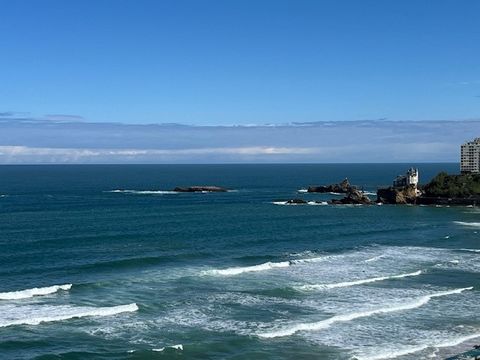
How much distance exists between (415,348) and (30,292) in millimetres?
22883

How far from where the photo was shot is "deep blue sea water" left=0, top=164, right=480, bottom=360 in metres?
30.9

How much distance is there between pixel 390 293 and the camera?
41500 millimetres

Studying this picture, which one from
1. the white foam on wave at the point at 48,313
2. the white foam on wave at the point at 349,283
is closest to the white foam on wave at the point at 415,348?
the white foam on wave at the point at 349,283

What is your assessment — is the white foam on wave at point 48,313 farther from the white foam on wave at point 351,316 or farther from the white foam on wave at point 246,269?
the white foam on wave at point 246,269

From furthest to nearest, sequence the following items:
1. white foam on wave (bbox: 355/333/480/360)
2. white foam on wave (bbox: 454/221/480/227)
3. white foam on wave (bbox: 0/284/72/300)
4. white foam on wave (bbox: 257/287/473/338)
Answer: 1. white foam on wave (bbox: 454/221/480/227)
2. white foam on wave (bbox: 0/284/72/300)
3. white foam on wave (bbox: 257/287/473/338)
4. white foam on wave (bbox: 355/333/480/360)

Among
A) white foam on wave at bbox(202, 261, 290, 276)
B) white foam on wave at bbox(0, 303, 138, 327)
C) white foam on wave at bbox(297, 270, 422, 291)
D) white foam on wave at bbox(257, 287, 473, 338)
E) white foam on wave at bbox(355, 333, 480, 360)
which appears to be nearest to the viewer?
white foam on wave at bbox(355, 333, 480, 360)

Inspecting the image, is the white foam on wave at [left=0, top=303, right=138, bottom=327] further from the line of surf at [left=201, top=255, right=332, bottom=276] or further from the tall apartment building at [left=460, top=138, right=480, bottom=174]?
the tall apartment building at [left=460, top=138, right=480, bottom=174]

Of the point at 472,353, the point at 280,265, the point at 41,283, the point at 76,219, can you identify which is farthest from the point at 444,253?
the point at 76,219

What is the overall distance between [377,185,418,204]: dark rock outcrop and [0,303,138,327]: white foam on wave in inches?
2931

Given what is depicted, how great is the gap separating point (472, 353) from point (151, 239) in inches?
1542

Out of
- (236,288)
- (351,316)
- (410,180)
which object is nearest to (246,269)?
(236,288)

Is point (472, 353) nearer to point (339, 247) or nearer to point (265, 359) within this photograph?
point (265, 359)

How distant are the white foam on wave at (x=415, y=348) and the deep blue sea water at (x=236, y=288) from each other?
3.7 inches

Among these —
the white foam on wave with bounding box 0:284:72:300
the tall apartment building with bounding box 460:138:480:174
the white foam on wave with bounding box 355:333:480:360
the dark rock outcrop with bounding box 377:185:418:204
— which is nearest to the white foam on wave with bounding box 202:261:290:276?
the white foam on wave with bounding box 0:284:72:300
